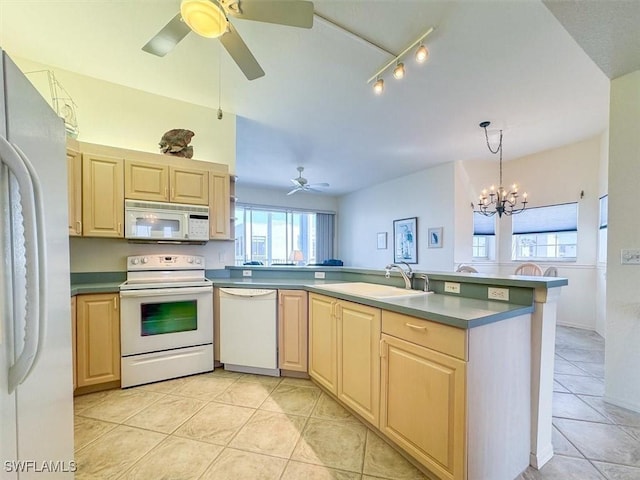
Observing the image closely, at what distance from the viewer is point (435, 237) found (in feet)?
17.5

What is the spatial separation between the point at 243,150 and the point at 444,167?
3637mm

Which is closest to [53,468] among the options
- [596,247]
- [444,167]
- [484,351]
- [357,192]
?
[484,351]

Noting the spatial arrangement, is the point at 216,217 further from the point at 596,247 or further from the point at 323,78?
the point at 596,247

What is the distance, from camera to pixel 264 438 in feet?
5.94

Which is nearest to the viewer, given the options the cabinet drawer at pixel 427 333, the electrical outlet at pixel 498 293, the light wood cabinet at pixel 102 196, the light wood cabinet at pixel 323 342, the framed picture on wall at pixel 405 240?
the cabinet drawer at pixel 427 333

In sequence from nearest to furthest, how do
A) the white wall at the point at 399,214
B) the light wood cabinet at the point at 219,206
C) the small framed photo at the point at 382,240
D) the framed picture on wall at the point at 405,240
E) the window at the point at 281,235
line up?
the light wood cabinet at the point at 219,206
the white wall at the point at 399,214
the framed picture on wall at the point at 405,240
the small framed photo at the point at 382,240
the window at the point at 281,235

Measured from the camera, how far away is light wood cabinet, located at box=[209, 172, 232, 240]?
3070mm

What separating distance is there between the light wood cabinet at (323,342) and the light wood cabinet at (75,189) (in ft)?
6.96

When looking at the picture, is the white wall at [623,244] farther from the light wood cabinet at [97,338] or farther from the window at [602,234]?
the light wood cabinet at [97,338]

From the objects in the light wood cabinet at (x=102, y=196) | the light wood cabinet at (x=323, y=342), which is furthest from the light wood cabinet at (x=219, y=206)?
the light wood cabinet at (x=323, y=342)

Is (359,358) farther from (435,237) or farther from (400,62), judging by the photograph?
(435,237)

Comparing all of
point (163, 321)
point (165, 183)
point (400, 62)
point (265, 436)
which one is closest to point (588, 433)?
point (265, 436)

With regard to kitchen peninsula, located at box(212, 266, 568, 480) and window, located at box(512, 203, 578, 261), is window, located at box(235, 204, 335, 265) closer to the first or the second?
window, located at box(512, 203, 578, 261)

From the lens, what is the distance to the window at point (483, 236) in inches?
216
